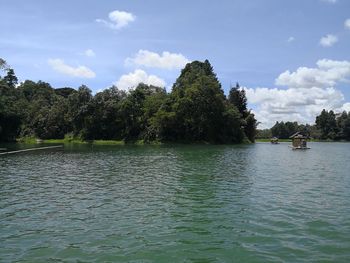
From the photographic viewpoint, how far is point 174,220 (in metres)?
15.5

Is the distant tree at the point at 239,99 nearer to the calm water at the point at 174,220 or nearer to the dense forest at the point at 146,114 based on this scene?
the dense forest at the point at 146,114

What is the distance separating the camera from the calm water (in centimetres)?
1137

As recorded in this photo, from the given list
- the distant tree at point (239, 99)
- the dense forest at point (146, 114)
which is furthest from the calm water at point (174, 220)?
the distant tree at point (239, 99)

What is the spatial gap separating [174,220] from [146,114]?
103 meters

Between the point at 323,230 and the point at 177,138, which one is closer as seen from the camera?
the point at 323,230

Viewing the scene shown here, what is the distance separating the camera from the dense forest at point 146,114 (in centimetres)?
10994

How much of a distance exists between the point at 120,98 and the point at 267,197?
114604mm

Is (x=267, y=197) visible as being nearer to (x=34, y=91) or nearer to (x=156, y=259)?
(x=156, y=259)

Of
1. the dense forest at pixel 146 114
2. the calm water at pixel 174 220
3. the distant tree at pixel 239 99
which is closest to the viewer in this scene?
the calm water at pixel 174 220

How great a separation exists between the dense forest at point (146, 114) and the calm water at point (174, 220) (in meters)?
75.8

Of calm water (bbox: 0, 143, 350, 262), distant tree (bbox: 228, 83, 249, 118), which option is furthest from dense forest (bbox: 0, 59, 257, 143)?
calm water (bbox: 0, 143, 350, 262)

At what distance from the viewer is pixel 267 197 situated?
20891 millimetres

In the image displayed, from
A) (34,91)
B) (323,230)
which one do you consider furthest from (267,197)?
(34,91)

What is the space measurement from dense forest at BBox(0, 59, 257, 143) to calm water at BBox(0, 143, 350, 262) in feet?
249
